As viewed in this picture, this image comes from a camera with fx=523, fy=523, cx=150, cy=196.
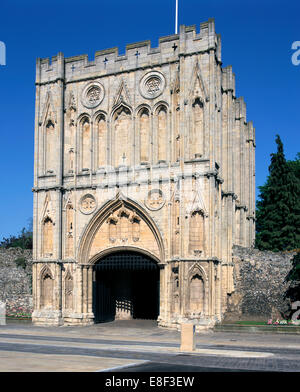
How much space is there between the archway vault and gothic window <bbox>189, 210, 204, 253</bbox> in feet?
6.68

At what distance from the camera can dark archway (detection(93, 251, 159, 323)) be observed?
32562 millimetres

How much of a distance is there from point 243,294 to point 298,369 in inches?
634

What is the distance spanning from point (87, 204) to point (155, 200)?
15.9 ft

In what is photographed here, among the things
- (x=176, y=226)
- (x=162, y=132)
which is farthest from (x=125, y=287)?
(x=162, y=132)

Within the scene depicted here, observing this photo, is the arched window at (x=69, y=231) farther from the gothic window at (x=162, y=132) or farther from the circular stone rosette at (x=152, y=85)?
the circular stone rosette at (x=152, y=85)

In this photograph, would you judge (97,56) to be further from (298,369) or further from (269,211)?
(298,369)

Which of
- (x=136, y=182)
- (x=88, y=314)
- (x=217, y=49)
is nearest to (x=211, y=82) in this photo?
(x=217, y=49)

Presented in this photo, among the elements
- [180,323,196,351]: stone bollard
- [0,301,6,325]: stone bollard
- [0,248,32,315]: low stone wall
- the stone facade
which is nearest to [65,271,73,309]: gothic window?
the stone facade

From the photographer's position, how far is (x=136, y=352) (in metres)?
20.1

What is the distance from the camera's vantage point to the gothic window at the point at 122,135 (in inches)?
1298

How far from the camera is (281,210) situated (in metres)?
44.0

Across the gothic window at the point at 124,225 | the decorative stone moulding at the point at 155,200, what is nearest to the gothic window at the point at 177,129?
the decorative stone moulding at the point at 155,200

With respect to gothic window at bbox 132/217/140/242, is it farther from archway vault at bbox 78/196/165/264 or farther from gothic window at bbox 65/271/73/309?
gothic window at bbox 65/271/73/309

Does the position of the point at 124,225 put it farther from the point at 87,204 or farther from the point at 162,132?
the point at 162,132
